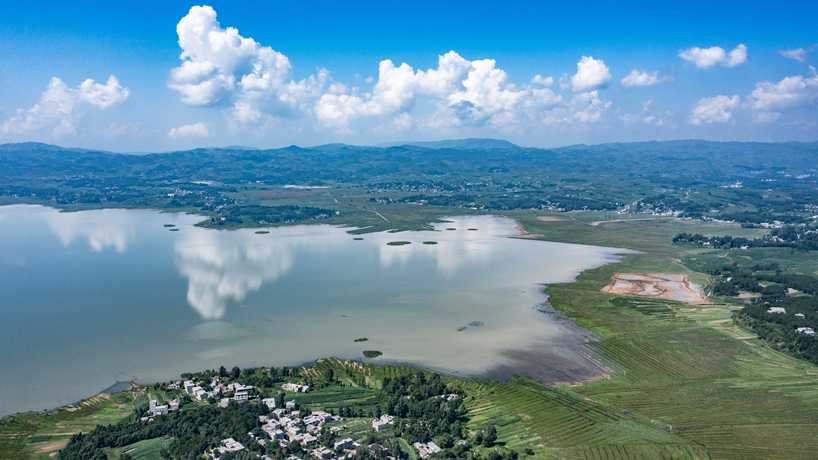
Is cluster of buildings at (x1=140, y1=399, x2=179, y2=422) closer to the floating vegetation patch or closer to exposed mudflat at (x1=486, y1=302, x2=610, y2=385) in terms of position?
exposed mudflat at (x1=486, y1=302, x2=610, y2=385)

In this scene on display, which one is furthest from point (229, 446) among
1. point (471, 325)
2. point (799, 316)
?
point (799, 316)

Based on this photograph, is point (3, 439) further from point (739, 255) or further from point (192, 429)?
point (739, 255)

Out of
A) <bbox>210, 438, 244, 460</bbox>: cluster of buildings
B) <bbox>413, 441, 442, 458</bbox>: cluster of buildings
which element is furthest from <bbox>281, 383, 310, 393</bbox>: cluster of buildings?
<bbox>413, 441, 442, 458</bbox>: cluster of buildings

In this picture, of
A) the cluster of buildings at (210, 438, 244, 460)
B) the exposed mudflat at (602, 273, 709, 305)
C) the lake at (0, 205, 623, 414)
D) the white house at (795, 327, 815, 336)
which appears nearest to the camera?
the cluster of buildings at (210, 438, 244, 460)

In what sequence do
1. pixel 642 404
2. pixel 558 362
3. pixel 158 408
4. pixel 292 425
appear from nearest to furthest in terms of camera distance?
pixel 292 425, pixel 158 408, pixel 642 404, pixel 558 362

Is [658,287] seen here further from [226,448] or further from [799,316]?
[226,448]

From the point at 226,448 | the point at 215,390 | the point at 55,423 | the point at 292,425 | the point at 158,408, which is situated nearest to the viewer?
the point at 226,448
